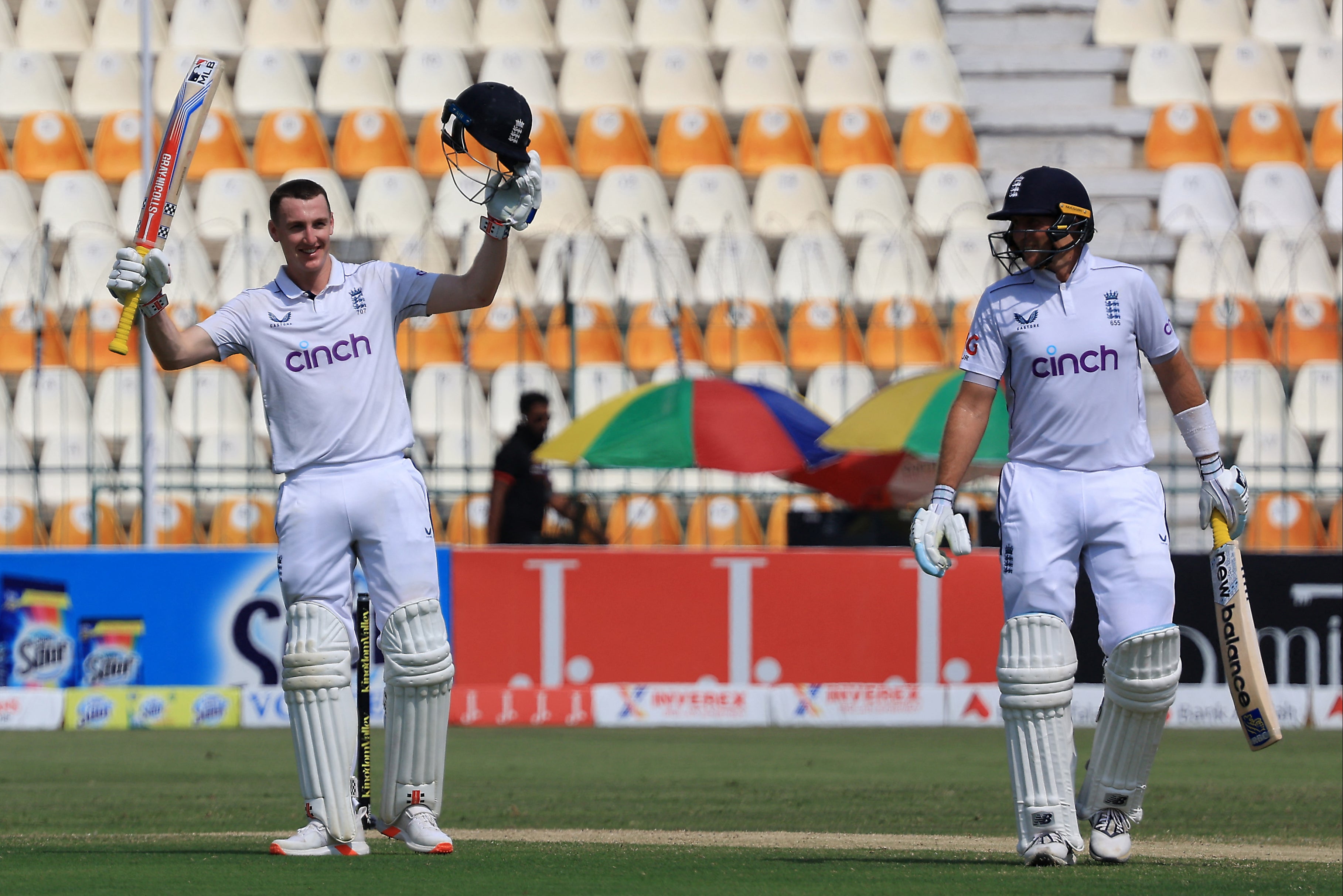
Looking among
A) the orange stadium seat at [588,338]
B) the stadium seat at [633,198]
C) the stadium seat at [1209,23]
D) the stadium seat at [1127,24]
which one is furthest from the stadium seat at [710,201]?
the stadium seat at [1209,23]

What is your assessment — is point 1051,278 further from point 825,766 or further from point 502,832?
point 825,766

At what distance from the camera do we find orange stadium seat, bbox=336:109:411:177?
1836 centimetres

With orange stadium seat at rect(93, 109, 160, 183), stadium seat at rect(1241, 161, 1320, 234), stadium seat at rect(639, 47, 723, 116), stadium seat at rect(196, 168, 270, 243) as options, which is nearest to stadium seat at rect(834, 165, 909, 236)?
stadium seat at rect(639, 47, 723, 116)

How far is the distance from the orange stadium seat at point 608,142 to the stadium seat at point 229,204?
10.1ft

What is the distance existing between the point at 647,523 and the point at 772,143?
526 cm

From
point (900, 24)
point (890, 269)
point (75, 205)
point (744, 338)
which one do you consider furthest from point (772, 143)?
point (75, 205)

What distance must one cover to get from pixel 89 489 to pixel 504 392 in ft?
11.7

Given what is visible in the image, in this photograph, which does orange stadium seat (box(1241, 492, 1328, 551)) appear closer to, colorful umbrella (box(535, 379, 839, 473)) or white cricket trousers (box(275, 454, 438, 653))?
colorful umbrella (box(535, 379, 839, 473))

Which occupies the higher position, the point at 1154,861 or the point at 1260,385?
the point at 1260,385

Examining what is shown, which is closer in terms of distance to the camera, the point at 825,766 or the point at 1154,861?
the point at 1154,861

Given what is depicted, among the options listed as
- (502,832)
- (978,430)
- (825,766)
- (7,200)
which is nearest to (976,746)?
(825,766)

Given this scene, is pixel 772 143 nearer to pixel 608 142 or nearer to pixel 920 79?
pixel 608 142

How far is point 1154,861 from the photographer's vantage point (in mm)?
5828

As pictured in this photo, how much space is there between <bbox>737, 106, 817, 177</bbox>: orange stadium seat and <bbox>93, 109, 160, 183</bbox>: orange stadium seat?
5.71 metres
